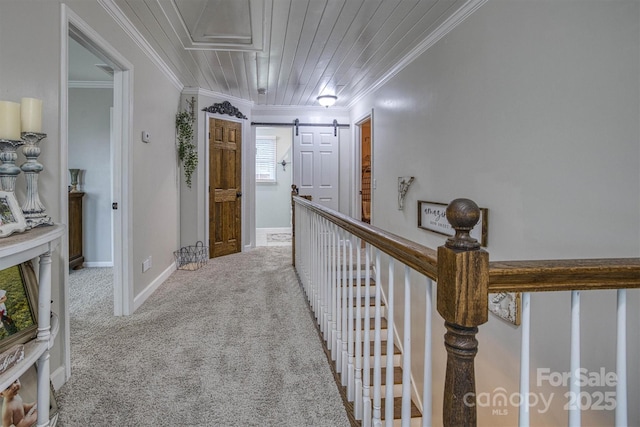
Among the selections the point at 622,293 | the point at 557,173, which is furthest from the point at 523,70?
the point at 622,293

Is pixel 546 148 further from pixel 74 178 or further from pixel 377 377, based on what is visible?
pixel 74 178

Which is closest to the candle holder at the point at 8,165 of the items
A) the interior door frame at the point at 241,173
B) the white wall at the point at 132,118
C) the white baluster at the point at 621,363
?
the white wall at the point at 132,118

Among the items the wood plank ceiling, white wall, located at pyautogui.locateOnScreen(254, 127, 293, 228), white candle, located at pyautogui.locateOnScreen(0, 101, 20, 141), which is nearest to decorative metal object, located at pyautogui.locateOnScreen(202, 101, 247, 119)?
the wood plank ceiling

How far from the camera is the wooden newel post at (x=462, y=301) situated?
0.66m

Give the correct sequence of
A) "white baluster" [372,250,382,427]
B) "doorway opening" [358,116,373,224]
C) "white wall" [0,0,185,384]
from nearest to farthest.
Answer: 1. "white baluster" [372,250,382,427]
2. "white wall" [0,0,185,384]
3. "doorway opening" [358,116,373,224]

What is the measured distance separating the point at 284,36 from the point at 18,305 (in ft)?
8.68

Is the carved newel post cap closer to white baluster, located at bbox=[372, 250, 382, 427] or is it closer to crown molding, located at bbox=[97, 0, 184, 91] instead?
white baluster, located at bbox=[372, 250, 382, 427]

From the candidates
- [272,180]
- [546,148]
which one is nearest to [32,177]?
[546,148]

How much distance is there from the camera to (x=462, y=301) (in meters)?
0.67

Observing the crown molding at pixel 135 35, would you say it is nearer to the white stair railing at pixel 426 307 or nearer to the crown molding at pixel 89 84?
the crown molding at pixel 89 84

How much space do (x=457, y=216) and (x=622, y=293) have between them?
Result: 39cm

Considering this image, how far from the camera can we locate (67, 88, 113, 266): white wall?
4258 millimetres

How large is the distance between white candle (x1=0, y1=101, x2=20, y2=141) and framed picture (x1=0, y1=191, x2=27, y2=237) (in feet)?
0.82

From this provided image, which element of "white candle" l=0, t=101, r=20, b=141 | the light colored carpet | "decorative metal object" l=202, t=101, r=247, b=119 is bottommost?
the light colored carpet
